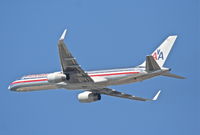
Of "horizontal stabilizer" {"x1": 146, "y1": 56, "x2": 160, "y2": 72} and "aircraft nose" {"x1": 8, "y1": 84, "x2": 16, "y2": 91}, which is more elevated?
"horizontal stabilizer" {"x1": 146, "y1": 56, "x2": 160, "y2": 72}

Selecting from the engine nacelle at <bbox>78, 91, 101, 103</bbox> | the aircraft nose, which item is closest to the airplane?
the engine nacelle at <bbox>78, 91, 101, 103</bbox>

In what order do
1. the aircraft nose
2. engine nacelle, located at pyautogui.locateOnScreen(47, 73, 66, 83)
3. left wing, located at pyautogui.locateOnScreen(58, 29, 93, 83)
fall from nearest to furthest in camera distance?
Result: left wing, located at pyautogui.locateOnScreen(58, 29, 93, 83)
engine nacelle, located at pyautogui.locateOnScreen(47, 73, 66, 83)
the aircraft nose

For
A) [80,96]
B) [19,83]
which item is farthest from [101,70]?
[19,83]

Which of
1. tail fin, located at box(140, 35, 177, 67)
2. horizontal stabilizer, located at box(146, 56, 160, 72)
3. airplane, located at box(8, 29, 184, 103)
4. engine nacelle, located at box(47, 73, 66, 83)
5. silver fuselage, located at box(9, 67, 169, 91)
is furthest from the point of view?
tail fin, located at box(140, 35, 177, 67)

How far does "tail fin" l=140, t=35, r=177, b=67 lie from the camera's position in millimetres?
61906

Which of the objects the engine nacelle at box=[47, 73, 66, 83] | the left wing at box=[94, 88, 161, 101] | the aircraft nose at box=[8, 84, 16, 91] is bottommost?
the left wing at box=[94, 88, 161, 101]

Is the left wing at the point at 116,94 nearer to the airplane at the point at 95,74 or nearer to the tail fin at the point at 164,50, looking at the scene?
the airplane at the point at 95,74

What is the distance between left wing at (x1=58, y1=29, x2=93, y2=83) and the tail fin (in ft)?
28.2

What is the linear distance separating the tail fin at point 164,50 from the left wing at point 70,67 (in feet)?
28.2

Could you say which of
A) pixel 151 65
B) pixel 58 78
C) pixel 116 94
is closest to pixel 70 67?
pixel 58 78

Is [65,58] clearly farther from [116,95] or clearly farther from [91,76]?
[116,95]

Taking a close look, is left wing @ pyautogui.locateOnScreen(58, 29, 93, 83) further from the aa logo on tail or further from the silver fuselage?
the aa logo on tail

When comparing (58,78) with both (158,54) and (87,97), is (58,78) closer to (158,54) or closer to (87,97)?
(87,97)

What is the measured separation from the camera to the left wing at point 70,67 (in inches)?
2201
